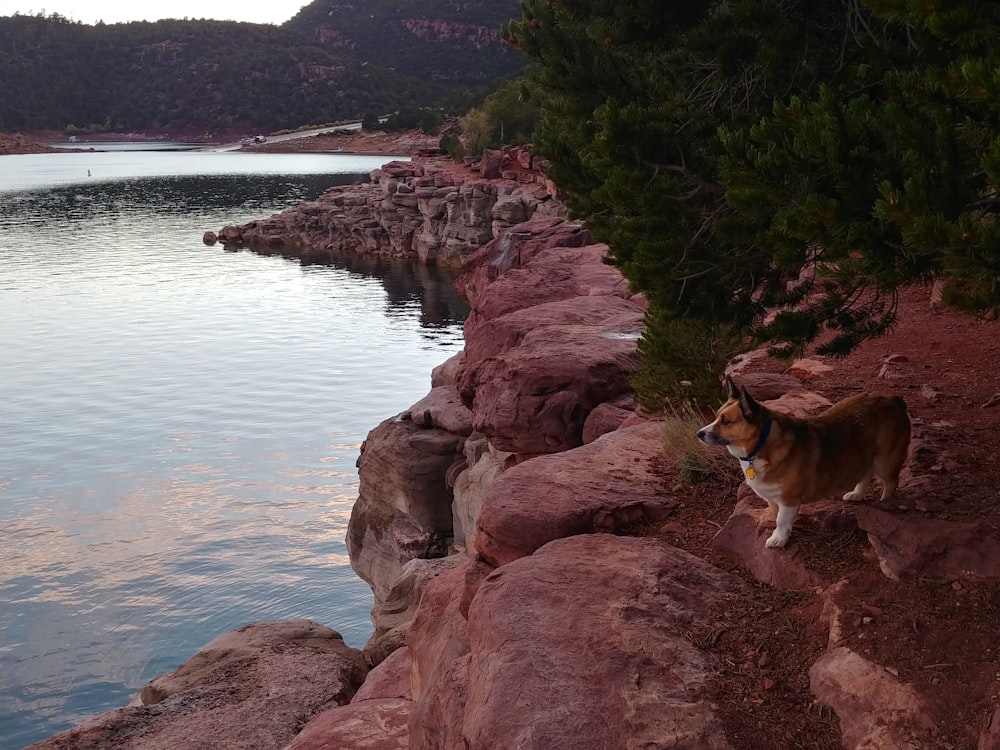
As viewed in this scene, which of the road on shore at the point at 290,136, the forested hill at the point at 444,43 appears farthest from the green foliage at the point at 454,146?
the forested hill at the point at 444,43

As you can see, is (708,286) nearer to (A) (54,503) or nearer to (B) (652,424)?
(B) (652,424)

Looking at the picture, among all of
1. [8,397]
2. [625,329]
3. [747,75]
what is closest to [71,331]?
[8,397]

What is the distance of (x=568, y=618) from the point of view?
5.88 meters

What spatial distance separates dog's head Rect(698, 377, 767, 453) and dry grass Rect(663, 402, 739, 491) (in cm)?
180

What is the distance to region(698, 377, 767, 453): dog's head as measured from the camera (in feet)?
19.7

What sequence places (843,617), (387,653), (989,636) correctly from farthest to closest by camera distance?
(387,653)
(843,617)
(989,636)

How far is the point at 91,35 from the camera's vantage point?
18375 cm

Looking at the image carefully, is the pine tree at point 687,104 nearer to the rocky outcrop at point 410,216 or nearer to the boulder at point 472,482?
the boulder at point 472,482

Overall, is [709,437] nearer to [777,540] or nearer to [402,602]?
[777,540]

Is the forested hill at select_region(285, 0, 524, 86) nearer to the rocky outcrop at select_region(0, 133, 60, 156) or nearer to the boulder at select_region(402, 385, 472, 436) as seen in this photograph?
the rocky outcrop at select_region(0, 133, 60, 156)

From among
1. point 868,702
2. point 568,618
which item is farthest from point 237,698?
point 868,702

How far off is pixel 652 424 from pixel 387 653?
4.48 m

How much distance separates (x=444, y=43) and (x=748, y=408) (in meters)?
177

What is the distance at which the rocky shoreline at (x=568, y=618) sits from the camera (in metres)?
5.09
